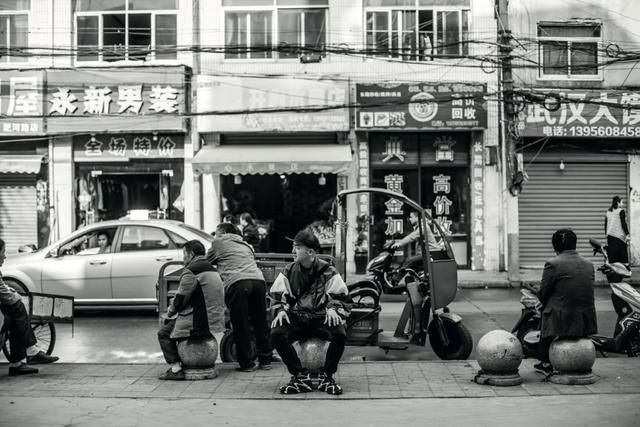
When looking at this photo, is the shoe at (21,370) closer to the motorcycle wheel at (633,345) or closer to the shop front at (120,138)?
the motorcycle wheel at (633,345)

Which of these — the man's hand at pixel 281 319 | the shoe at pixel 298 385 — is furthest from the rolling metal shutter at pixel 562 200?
the man's hand at pixel 281 319

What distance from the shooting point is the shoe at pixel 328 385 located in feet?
24.1

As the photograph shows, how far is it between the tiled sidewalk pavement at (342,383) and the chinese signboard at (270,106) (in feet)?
34.1

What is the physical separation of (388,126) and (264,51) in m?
3.56

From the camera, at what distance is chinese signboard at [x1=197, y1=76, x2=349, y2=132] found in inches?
731

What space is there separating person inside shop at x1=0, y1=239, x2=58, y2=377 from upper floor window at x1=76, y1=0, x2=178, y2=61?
11.8 meters

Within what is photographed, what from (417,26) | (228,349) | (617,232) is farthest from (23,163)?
(617,232)

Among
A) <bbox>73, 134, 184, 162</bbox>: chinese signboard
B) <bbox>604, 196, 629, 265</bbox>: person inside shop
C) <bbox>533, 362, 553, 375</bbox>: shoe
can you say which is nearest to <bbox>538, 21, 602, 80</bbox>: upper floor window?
<bbox>604, 196, 629, 265</bbox>: person inside shop

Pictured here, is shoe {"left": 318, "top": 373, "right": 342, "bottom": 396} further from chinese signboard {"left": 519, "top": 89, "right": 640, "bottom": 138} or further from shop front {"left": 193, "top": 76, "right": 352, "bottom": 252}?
chinese signboard {"left": 519, "top": 89, "right": 640, "bottom": 138}

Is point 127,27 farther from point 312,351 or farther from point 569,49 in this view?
point 312,351

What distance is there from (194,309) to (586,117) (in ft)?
44.3

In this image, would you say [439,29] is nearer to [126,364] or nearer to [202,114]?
[202,114]

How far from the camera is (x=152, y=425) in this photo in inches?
252

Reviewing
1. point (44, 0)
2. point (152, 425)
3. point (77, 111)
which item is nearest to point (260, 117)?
point (77, 111)
